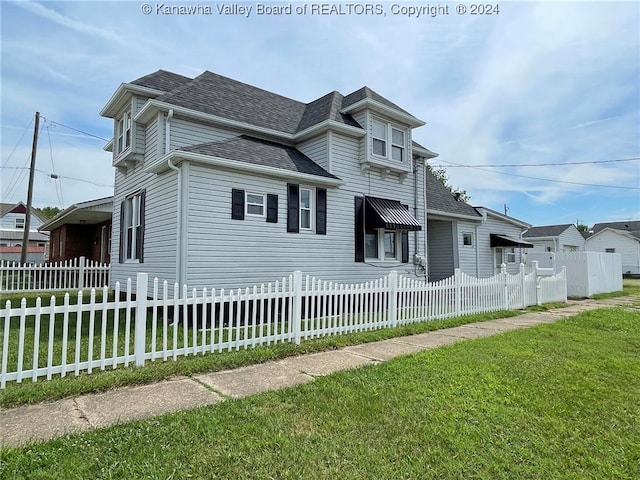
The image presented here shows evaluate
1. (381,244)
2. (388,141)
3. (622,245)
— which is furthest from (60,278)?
(622,245)

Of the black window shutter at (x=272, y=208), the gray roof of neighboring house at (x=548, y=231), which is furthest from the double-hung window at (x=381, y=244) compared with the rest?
the gray roof of neighboring house at (x=548, y=231)

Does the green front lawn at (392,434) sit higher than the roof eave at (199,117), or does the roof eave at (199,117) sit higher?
the roof eave at (199,117)

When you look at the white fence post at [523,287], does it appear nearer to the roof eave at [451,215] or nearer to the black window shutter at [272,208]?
the roof eave at [451,215]

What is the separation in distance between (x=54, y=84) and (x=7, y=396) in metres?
9.80

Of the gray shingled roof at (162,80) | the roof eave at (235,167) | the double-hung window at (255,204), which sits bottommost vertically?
the double-hung window at (255,204)

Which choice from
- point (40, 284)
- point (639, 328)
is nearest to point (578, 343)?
point (639, 328)

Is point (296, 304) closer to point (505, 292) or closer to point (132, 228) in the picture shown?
point (505, 292)

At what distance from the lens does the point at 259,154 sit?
10852mm

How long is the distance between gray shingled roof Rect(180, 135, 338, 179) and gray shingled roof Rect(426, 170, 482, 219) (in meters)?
7.28

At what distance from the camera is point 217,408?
150 inches

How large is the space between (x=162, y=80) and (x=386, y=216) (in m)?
8.86

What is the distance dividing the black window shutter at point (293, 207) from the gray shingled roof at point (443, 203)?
8.01 metres

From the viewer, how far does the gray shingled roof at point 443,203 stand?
57.9 feet

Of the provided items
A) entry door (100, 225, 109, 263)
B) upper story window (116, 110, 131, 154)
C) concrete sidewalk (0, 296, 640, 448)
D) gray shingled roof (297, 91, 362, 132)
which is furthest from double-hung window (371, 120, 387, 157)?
entry door (100, 225, 109, 263)
